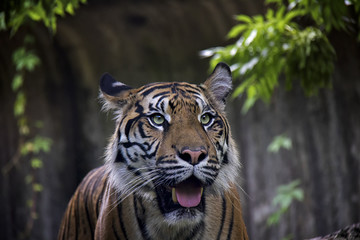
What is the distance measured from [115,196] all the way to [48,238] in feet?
16.6

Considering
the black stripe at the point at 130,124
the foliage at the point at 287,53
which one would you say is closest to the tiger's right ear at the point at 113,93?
the black stripe at the point at 130,124

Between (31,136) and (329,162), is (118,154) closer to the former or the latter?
(329,162)

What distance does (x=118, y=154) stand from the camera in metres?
2.67

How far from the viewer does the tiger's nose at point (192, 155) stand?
2334 millimetres

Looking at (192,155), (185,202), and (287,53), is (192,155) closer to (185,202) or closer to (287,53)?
(185,202)

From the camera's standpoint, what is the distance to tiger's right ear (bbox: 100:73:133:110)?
2789mm

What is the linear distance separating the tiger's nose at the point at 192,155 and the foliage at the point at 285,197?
148 inches

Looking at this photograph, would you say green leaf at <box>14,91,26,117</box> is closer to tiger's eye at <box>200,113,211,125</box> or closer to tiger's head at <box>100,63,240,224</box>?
tiger's head at <box>100,63,240,224</box>

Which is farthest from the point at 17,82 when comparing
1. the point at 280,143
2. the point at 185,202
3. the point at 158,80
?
the point at 185,202

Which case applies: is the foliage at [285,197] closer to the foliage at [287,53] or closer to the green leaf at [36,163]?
the foliage at [287,53]

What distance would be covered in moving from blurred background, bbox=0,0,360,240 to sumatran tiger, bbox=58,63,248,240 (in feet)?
7.87

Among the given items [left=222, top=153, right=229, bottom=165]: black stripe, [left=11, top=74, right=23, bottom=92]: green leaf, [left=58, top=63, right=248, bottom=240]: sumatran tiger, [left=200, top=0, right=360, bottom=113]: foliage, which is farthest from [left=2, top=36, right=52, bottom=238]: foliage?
[left=222, top=153, right=229, bottom=165]: black stripe

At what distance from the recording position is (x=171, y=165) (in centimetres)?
237

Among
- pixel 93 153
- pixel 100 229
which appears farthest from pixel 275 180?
pixel 100 229
